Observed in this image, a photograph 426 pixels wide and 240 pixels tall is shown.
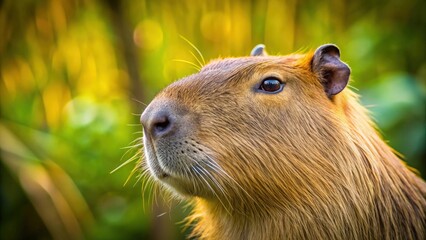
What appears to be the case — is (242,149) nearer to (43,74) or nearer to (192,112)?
(192,112)

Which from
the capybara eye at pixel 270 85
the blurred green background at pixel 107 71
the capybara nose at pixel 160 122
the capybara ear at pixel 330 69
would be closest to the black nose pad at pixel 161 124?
the capybara nose at pixel 160 122

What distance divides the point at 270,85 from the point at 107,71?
4.58 meters

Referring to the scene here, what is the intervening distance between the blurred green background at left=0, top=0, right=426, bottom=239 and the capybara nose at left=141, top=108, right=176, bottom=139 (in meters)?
3.41

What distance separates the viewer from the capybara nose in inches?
118

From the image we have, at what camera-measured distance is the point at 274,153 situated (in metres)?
3.17

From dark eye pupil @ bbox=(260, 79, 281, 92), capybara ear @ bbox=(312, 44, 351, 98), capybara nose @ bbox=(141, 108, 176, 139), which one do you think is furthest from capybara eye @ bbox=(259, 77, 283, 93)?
capybara nose @ bbox=(141, 108, 176, 139)

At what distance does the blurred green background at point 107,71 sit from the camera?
6.75m

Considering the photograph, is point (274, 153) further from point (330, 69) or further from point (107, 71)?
point (107, 71)

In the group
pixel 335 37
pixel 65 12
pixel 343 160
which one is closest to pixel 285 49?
pixel 335 37

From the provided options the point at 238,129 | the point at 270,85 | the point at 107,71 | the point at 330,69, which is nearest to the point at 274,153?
the point at 238,129

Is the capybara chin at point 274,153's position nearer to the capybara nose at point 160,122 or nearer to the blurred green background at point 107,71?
the capybara nose at point 160,122

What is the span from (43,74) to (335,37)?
2.99 metres

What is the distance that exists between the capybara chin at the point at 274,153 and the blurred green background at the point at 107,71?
10.3 feet

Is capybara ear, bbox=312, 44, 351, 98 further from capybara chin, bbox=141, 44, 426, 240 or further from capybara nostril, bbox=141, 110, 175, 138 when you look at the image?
capybara nostril, bbox=141, 110, 175, 138
